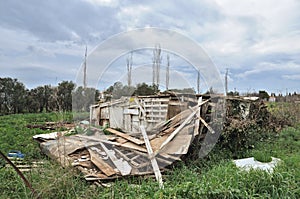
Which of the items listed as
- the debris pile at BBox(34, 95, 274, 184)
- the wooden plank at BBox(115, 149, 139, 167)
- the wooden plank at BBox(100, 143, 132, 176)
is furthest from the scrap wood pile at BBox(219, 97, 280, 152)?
the wooden plank at BBox(100, 143, 132, 176)

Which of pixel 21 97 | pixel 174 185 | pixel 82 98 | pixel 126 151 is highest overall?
pixel 21 97

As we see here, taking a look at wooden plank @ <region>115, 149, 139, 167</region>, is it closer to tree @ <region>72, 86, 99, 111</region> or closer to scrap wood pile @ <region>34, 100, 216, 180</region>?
scrap wood pile @ <region>34, 100, 216, 180</region>

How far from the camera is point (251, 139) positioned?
6.16 meters

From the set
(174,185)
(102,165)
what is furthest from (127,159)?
(174,185)

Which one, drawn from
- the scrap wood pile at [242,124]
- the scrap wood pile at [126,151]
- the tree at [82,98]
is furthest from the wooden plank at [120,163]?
the tree at [82,98]

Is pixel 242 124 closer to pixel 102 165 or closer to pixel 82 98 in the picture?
pixel 102 165

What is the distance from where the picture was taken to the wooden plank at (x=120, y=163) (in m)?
4.40

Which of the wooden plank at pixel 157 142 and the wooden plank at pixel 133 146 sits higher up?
the wooden plank at pixel 157 142

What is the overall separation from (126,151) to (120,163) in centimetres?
53

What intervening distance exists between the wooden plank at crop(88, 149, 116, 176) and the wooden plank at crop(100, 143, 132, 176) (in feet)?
0.53

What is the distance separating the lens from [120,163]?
468 cm

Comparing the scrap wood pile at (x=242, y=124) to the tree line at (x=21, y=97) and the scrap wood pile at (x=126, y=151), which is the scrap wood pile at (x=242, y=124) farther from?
the tree line at (x=21, y=97)

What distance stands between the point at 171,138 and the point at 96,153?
1.60 m

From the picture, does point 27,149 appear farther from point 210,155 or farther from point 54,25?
point 210,155
